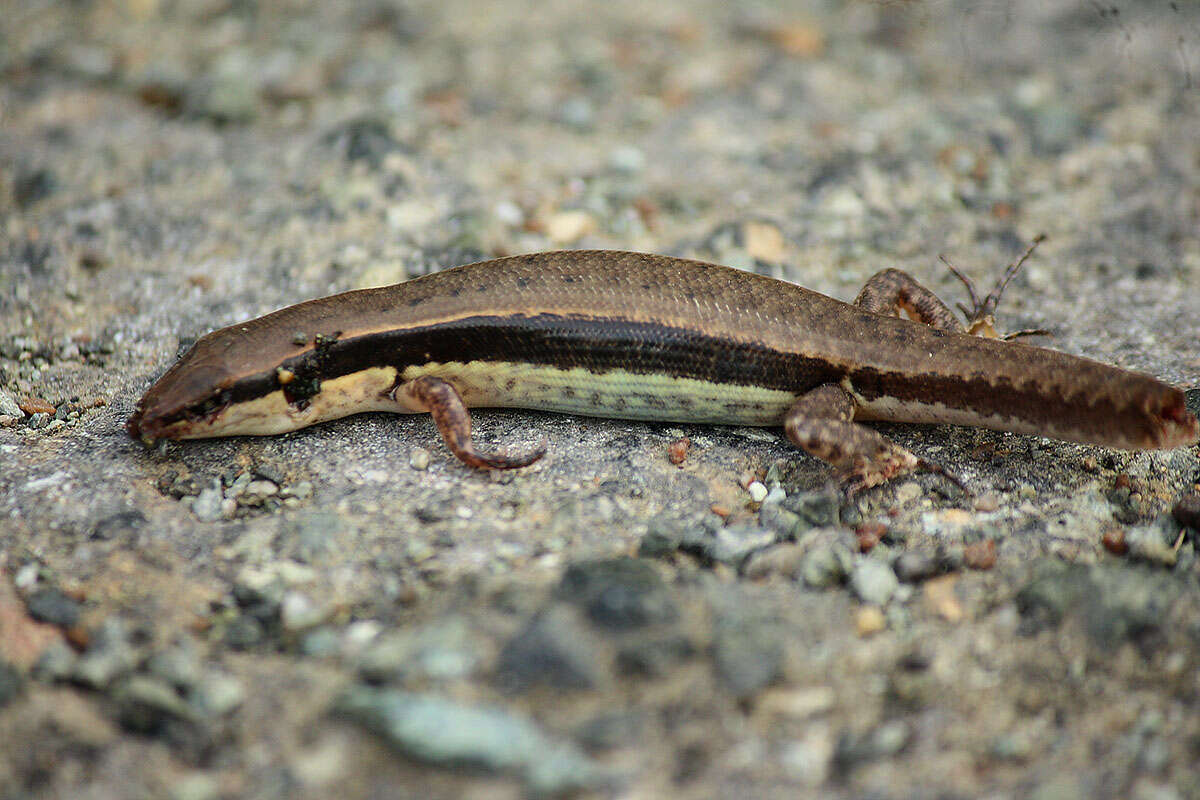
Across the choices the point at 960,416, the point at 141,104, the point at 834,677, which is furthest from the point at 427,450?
the point at 141,104

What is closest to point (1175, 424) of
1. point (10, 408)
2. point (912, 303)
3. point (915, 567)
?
point (915, 567)

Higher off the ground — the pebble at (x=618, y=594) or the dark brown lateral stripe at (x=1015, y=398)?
the dark brown lateral stripe at (x=1015, y=398)

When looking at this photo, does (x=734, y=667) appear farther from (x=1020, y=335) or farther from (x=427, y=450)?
(x=1020, y=335)

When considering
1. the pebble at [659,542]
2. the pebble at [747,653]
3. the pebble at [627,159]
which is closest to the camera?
the pebble at [747,653]

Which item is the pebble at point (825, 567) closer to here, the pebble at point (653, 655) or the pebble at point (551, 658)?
the pebble at point (653, 655)

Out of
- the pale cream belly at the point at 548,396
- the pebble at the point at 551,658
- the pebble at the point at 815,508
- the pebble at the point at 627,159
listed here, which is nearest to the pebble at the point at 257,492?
the pale cream belly at the point at 548,396

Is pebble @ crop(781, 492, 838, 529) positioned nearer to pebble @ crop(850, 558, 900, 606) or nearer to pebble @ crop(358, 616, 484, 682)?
pebble @ crop(850, 558, 900, 606)
